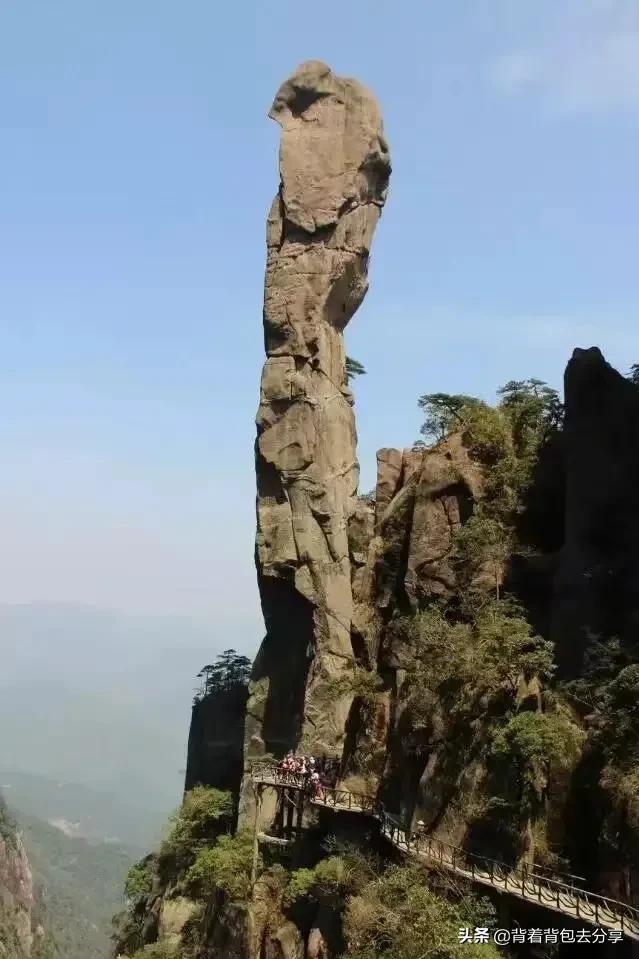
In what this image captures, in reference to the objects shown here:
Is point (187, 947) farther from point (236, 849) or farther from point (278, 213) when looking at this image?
point (278, 213)

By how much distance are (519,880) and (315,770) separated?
10097mm

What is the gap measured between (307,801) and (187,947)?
24.2 ft

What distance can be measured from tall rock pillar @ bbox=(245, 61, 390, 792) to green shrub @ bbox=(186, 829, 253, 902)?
360cm

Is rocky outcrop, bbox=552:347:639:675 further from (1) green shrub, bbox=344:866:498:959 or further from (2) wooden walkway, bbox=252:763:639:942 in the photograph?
(1) green shrub, bbox=344:866:498:959

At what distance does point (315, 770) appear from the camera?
25484 millimetres

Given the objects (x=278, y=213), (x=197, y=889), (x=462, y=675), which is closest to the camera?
(x=462, y=675)

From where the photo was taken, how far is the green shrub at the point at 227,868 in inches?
981

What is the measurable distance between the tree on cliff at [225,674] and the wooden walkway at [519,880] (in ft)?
55.9

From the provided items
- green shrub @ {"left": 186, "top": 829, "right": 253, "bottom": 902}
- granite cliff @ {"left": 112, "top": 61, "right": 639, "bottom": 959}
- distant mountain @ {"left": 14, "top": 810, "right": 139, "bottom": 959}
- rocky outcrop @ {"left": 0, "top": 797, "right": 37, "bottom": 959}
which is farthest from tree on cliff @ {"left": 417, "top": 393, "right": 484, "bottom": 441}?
distant mountain @ {"left": 14, "top": 810, "right": 139, "bottom": 959}

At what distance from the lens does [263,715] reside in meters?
31.8

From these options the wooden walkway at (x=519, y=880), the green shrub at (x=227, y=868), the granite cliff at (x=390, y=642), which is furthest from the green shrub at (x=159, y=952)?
the wooden walkway at (x=519, y=880)

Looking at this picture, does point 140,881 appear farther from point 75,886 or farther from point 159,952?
point 75,886

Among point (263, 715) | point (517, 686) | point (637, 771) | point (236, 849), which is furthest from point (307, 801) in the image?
point (637, 771)

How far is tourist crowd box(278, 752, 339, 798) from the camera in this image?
947 inches
